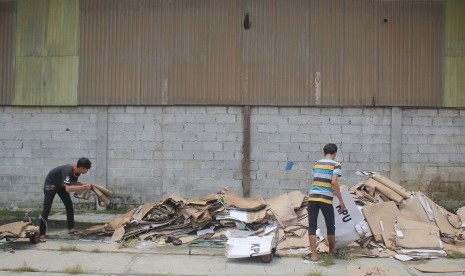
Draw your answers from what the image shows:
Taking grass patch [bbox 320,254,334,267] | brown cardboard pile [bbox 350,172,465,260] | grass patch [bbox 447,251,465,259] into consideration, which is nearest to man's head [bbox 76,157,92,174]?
grass patch [bbox 320,254,334,267]

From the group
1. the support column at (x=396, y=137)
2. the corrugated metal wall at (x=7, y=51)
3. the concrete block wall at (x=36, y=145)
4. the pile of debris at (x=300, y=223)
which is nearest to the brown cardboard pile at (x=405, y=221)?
the pile of debris at (x=300, y=223)

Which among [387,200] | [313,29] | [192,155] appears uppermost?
[313,29]

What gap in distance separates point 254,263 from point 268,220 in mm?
1574

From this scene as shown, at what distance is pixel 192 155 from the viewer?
1152 cm

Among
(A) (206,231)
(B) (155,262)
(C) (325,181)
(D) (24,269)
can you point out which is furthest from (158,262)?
(C) (325,181)

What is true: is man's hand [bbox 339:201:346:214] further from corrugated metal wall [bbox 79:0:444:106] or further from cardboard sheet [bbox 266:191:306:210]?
corrugated metal wall [bbox 79:0:444:106]

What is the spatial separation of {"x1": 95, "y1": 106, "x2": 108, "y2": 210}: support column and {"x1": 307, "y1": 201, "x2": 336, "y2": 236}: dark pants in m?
6.37

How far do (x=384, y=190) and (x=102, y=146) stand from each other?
685 cm

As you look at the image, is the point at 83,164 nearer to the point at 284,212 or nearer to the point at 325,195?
the point at 284,212

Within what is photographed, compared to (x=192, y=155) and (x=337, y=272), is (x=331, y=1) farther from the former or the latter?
(x=337, y=272)

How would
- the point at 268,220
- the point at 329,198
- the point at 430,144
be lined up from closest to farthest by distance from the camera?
the point at 329,198 → the point at 268,220 → the point at 430,144

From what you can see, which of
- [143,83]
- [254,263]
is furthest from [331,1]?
[254,263]

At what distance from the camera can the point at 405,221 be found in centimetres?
790

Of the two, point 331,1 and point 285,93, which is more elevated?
Answer: point 331,1
